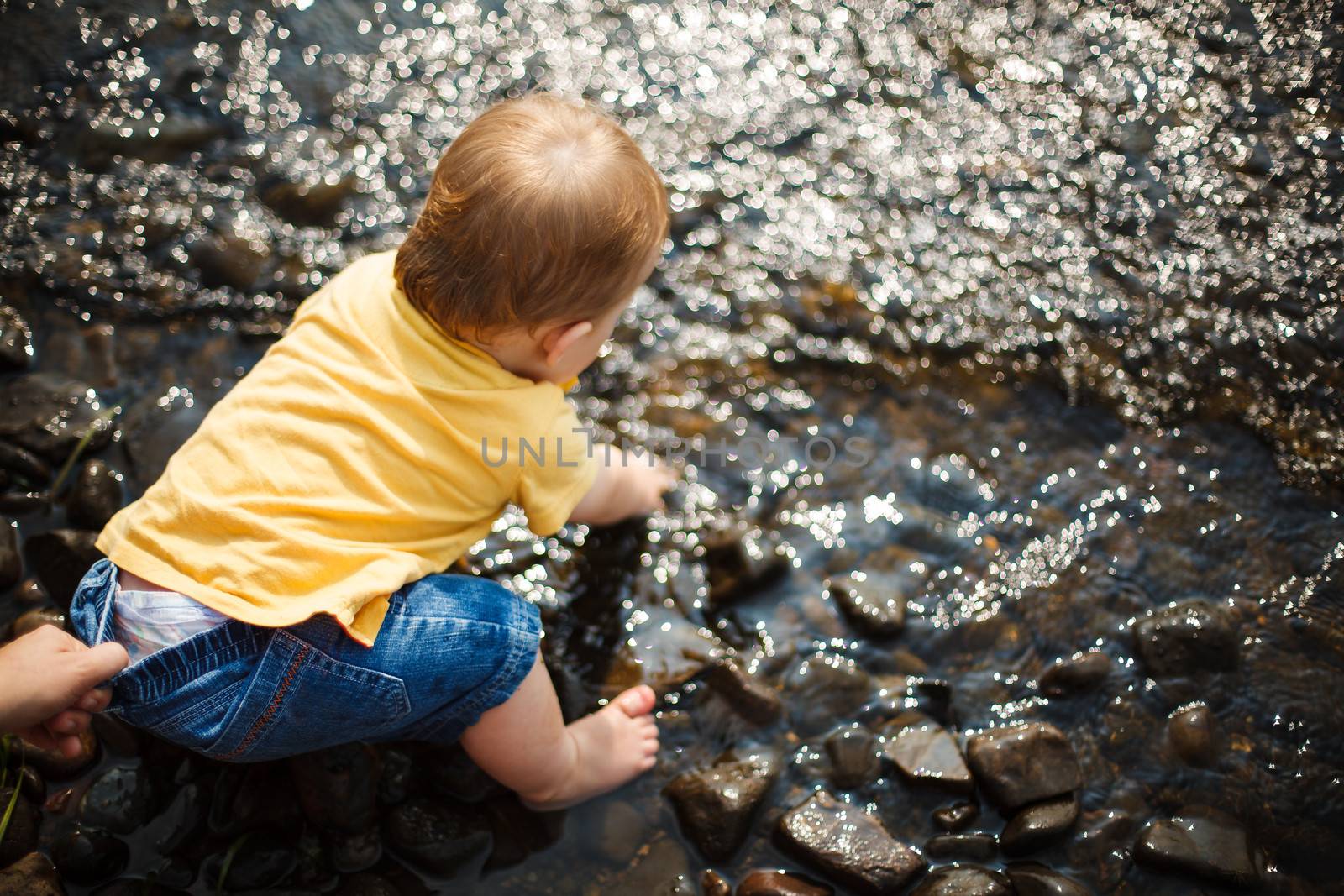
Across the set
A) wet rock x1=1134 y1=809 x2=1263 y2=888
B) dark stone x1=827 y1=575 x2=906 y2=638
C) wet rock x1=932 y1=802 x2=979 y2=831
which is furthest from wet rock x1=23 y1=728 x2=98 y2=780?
wet rock x1=1134 y1=809 x2=1263 y2=888

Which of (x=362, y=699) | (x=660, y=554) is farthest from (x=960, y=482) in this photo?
(x=362, y=699)

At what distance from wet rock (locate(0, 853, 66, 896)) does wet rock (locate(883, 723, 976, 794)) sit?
1641mm

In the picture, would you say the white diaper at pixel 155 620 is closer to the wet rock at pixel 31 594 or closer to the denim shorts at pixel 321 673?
the denim shorts at pixel 321 673

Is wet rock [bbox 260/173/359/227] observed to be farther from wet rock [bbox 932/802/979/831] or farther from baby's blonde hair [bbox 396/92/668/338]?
wet rock [bbox 932/802/979/831]

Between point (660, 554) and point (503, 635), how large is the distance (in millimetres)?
639

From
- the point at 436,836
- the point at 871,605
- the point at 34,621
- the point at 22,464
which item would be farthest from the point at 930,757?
the point at 22,464

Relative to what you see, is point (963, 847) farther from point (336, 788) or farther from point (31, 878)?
point (31, 878)

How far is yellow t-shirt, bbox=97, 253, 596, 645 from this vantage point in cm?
181

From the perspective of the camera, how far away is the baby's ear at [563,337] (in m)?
1.97

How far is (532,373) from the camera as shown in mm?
2100

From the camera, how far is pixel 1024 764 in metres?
2.16

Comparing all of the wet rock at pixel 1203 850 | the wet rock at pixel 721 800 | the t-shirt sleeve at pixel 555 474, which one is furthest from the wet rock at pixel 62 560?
the wet rock at pixel 1203 850

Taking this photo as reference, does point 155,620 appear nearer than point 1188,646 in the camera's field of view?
Yes

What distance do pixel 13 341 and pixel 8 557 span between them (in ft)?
2.05
